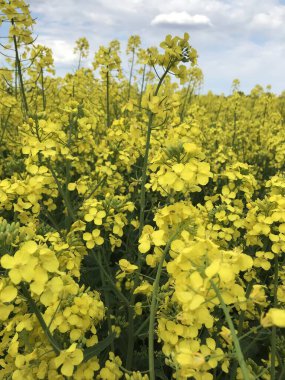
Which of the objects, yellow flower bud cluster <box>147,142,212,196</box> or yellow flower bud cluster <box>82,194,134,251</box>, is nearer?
yellow flower bud cluster <box>147,142,212,196</box>

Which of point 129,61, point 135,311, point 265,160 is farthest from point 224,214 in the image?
point 129,61

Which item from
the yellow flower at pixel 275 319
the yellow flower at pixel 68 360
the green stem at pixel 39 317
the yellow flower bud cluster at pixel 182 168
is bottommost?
the yellow flower at pixel 68 360

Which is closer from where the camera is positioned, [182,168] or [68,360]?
[68,360]

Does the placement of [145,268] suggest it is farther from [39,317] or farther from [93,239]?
[39,317]

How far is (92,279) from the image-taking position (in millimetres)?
3391

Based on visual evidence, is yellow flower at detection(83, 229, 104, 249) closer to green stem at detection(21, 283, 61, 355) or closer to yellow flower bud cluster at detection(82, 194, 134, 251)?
yellow flower bud cluster at detection(82, 194, 134, 251)

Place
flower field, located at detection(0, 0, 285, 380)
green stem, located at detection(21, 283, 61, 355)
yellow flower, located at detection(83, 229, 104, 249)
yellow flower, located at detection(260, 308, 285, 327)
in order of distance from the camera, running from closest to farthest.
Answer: yellow flower, located at detection(260, 308, 285, 327)
flower field, located at detection(0, 0, 285, 380)
green stem, located at detection(21, 283, 61, 355)
yellow flower, located at detection(83, 229, 104, 249)

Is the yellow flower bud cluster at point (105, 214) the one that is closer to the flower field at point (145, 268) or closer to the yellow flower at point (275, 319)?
the flower field at point (145, 268)

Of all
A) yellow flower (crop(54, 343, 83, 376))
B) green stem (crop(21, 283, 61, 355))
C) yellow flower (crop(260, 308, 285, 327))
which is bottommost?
yellow flower (crop(54, 343, 83, 376))

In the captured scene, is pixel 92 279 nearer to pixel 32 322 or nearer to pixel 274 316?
pixel 32 322

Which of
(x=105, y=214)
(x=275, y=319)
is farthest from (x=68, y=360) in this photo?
(x=105, y=214)

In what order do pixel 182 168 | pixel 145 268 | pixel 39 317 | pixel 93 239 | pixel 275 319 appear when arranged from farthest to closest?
pixel 145 268
pixel 93 239
pixel 182 168
pixel 39 317
pixel 275 319

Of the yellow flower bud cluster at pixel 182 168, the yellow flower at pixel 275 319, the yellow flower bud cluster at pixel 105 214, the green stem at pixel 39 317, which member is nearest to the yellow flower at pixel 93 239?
the yellow flower bud cluster at pixel 105 214

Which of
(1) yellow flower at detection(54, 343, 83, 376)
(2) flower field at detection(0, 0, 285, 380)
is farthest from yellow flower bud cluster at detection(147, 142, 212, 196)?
(1) yellow flower at detection(54, 343, 83, 376)
